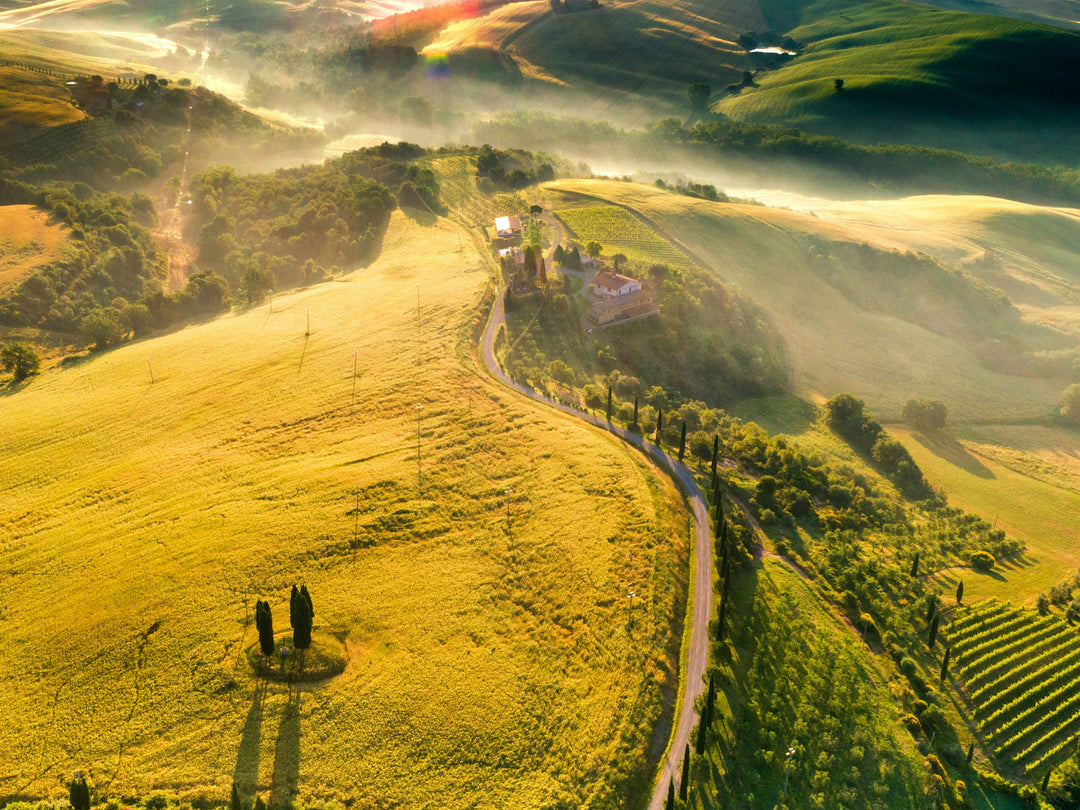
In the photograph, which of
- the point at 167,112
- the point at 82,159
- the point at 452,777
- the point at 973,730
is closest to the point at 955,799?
the point at 973,730

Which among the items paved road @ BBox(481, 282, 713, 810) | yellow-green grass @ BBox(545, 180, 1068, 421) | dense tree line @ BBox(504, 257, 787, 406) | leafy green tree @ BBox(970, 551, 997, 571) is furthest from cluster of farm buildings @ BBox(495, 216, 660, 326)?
leafy green tree @ BBox(970, 551, 997, 571)

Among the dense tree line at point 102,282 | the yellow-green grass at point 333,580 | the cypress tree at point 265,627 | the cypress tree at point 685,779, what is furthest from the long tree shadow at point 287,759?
the dense tree line at point 102,282

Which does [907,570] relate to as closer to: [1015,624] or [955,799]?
[1015,624]

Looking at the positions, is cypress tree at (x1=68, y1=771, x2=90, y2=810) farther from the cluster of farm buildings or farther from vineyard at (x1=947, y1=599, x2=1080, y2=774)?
the cluster of farm buildings

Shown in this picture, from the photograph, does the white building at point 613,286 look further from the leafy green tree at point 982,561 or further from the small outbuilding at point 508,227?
the leafy green tree at point 982,561

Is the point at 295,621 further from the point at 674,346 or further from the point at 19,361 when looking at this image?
the point at 674,346

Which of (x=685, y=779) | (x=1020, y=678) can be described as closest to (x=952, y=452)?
(x=1020, y=678)
